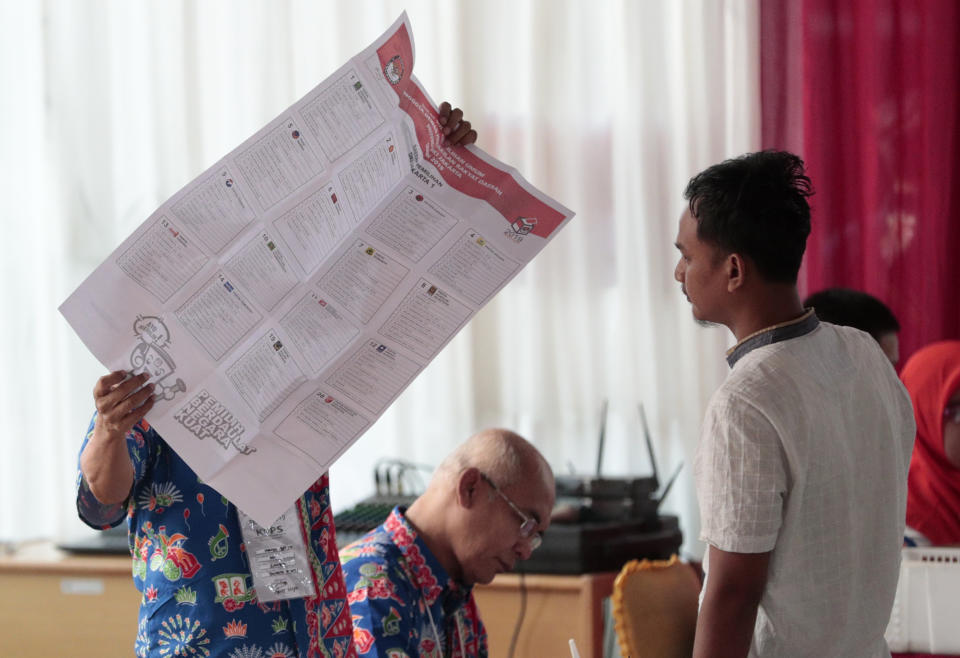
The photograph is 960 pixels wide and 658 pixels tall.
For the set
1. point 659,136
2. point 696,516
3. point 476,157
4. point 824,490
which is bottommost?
point 696,516

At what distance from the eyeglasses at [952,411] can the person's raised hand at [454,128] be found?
67.1 inches

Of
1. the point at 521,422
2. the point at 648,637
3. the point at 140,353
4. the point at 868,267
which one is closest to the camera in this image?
the point at 140,353

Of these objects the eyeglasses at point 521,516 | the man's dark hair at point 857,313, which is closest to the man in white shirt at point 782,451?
the eyeglasses at point 521,516

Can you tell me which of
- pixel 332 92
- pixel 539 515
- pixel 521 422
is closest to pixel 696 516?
pixel 521 422

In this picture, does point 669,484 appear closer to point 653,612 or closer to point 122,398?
point 653,612

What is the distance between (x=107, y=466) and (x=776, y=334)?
82cm

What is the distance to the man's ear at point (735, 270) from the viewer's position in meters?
1.25

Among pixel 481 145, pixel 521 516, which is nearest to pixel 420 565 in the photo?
pixel 521 516

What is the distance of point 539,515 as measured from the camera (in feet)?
5.89

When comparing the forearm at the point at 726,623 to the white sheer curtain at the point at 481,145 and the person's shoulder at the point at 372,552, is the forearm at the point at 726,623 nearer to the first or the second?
the person's shoulder at the point at 372,552

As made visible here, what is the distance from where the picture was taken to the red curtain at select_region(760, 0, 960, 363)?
2.81 m

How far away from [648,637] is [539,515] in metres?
0.43

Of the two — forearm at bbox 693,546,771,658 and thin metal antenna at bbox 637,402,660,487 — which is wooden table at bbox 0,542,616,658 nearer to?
thin metal antenna at bbox 637,402,660,487

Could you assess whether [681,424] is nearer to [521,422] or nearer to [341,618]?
[521,422]
